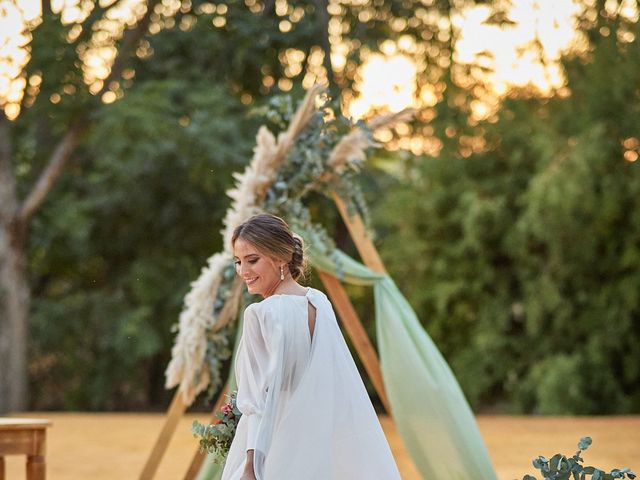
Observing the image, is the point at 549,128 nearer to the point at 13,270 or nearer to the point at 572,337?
the point at 572,337

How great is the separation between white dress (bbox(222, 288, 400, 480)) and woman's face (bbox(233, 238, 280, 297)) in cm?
6

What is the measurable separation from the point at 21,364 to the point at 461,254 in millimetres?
5372

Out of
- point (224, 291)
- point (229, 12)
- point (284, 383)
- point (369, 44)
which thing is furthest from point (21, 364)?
point (284, 383)

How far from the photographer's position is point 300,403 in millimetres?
2771

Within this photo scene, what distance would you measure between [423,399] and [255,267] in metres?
2.58

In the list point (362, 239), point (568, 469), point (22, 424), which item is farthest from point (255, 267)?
point (362, 239)

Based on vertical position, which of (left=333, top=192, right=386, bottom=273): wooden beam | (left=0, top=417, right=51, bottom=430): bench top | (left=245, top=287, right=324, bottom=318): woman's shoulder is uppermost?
(left=333, top=192, right=386, bottom=273): wooden beam

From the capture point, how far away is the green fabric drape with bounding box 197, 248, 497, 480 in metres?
5.04

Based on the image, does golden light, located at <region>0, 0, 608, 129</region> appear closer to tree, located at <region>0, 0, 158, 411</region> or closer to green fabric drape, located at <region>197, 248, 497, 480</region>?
tree, located at <region>0, 0, 158, 411</region>

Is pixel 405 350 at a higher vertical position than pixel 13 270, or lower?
lower

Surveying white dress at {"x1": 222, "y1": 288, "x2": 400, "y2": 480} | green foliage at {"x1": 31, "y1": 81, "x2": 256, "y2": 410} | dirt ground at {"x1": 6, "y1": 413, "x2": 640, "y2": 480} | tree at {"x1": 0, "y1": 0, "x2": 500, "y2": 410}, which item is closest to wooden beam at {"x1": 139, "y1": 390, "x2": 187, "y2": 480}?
dirt ground at {"x1": 6, "y1": 413, "x2": 640, "y2": 480}

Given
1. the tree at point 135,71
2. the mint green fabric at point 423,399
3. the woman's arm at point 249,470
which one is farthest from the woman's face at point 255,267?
the tree at point 135,71

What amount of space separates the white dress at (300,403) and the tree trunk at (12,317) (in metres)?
9.90

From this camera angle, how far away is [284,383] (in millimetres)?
2781
